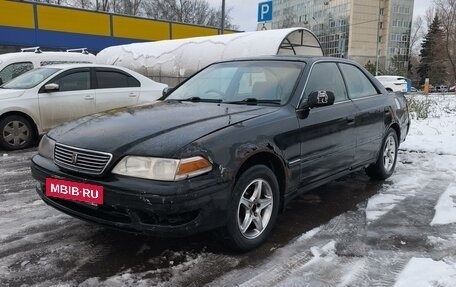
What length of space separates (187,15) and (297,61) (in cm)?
5996

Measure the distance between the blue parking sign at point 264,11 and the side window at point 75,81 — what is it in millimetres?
6744

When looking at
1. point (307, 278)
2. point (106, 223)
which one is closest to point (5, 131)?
point (106, 223)

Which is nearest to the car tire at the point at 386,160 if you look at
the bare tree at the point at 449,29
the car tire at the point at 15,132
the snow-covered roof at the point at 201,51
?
the snow-covered roof at the point at 201,51

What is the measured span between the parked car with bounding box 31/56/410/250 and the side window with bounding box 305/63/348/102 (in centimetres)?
1

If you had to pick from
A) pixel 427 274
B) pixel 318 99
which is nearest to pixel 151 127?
pixel 318 99

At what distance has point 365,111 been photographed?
16.6 ft

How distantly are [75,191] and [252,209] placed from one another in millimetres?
1353

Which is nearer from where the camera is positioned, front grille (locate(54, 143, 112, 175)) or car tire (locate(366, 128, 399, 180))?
front grille (locate(54, 143, 112, 175))

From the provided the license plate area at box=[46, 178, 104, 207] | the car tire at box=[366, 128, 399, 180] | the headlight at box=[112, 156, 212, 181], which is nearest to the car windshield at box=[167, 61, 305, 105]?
the headlight at box=[112, 156, 212, 181]

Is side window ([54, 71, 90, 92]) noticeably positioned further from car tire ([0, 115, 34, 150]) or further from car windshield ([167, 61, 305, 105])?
car windshield ([167, 61, 305, 105])

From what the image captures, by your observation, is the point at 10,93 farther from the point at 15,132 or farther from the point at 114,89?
the point at 114,89

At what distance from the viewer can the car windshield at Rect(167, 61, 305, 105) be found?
421cm

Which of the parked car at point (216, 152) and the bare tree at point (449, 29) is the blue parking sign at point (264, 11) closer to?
the parked car at point (216, 152)

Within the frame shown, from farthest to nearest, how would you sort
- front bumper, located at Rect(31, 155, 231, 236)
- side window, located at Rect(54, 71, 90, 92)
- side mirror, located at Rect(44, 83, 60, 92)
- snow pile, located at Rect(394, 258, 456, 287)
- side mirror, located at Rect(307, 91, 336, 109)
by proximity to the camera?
side window, located at Rect(54, 71, 90, 92) → side mirror, located at Rect(44, 83, 60, 92) → side mirror, located at Rect(307, 91, 336, 109) → snow pile, located at Rect(394, 258, 456, 287) → front bumper, located at Rect(31, 155, 231, 236)
